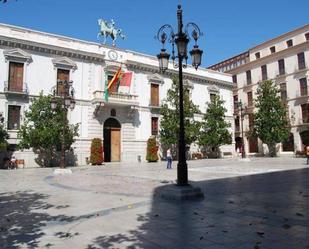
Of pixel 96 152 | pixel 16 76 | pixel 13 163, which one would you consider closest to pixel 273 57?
pixel 96 152

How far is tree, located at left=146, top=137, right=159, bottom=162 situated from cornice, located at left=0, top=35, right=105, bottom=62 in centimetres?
908

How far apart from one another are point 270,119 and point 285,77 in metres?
8.06

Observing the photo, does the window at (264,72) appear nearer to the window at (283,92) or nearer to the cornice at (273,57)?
the cornice at (273,57)

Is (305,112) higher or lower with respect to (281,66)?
lower

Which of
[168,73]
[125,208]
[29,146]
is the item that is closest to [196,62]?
[125,208]

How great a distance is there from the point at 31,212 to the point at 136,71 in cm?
2638

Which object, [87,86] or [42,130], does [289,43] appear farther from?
[42,130]

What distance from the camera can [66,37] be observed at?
1108 inches

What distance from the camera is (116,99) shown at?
96.4ft

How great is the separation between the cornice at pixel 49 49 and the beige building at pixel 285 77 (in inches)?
924

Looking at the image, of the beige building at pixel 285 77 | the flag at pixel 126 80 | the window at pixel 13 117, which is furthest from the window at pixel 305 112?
the window at pixel 13 117

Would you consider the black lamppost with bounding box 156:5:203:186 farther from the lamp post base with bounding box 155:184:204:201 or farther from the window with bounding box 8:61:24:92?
the window with bounding box 8:61:24:92

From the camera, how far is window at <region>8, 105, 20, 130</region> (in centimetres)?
2492

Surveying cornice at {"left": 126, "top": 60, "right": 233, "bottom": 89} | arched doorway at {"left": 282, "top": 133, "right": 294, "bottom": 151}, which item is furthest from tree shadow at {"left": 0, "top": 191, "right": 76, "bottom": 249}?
arched doorway at {"left": 282, "top": 133, "right": 294, "bottom": 151}
